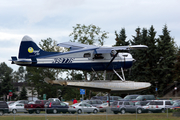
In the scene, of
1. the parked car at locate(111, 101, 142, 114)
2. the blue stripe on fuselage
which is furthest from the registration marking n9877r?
the parked car at locate(111, 101, 142, 114)

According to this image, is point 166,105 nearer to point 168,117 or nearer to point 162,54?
point 168,117

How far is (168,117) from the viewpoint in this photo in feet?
87.1

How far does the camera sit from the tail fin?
24703 millimetres

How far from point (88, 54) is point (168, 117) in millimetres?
9807

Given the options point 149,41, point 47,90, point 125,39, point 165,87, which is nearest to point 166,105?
point 165,87

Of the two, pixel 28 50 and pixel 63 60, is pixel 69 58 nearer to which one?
pixel 63 60

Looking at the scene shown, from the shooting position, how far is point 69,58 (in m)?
24.8

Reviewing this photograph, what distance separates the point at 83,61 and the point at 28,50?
Result: 504 centimetres

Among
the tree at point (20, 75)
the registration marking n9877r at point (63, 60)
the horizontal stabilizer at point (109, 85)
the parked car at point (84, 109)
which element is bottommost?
the parked car at point (84, 109)

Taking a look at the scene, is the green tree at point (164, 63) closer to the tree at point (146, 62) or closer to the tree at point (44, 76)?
the tree at point (146, 62)

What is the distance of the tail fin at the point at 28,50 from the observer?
2470cm

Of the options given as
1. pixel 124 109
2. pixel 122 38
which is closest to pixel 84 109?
pixel 124 109

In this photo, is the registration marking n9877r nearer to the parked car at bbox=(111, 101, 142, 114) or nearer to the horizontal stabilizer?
the horizontal stabilizer

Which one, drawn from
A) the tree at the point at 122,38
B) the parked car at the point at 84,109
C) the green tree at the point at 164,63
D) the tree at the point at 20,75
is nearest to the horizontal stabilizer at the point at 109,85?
the parked car at the point at 84,109
